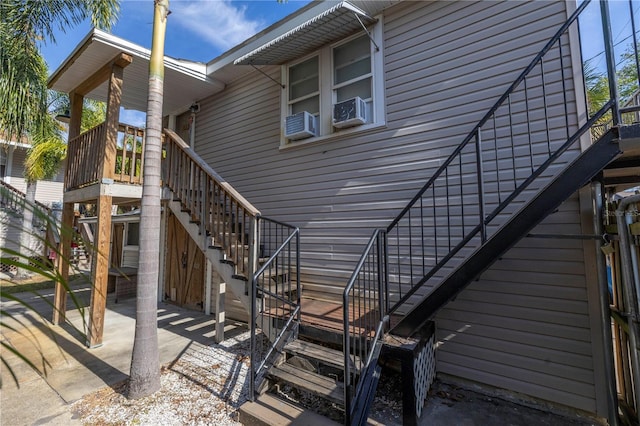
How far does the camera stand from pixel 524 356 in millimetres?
3465

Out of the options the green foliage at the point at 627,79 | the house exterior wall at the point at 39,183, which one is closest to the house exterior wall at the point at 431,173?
the green foliage at the point at 627,79

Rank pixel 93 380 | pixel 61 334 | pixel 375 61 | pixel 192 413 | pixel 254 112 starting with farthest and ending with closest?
pixel 254 112 → pixel 61 334 → pixel 375 61 → pixel 93 380 → pixel 192 413

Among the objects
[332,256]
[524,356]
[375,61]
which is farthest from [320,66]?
[524,356]

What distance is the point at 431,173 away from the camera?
→ 13.3ft

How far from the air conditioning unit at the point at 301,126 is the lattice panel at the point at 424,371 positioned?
333cm

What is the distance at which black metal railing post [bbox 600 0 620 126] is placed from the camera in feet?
8.27

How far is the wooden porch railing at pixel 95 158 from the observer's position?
17.2 ft

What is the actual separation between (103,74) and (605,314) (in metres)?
7.69

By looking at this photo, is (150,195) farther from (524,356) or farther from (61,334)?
(524,356)

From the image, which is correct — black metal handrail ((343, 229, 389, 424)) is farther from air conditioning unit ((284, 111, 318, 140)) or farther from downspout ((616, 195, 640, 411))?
air conditioning unit ((284, 111, 318, 140))

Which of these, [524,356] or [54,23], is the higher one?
[54,23]

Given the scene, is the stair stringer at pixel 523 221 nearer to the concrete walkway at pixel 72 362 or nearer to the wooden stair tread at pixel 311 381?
the wooden stair tread at pixel 311 381

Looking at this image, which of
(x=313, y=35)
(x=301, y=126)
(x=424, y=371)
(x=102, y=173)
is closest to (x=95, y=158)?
(x=102, y=173)

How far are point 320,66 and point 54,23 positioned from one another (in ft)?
17.2
